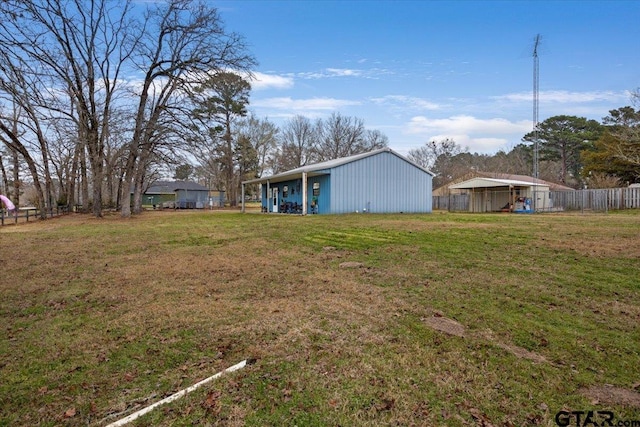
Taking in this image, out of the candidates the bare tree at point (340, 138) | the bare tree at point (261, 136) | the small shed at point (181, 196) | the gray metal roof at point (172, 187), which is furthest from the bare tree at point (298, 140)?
the gray metal roof at point (172, 187)

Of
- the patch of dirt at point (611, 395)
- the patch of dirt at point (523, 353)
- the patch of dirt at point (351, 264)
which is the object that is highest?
the patch of dirt at point (351, 264)

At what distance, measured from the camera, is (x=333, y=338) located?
11.5 feet

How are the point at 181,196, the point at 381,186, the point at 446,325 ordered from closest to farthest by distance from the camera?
1. the point at 446,325
2. the point at 381,186
3. the point at 181,196

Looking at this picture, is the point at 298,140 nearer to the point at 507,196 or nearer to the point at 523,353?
the point at 507,196

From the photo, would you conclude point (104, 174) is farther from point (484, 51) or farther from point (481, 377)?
point (481, 377)

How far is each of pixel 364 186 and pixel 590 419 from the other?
1833 cm

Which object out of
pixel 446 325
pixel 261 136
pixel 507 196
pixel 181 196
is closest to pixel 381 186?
pixel 507 196

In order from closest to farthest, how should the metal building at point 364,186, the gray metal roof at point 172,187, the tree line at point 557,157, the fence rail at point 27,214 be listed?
the fence rail at point 27,214 → the metal building at point 364,186 → the tree line at point 557,157 → the gray metal roof at point 172,187

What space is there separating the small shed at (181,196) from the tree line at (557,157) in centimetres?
2809

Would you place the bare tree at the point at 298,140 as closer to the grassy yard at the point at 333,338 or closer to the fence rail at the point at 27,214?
the fence rail at the point at 27,214

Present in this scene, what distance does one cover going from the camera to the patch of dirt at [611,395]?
2.48 m

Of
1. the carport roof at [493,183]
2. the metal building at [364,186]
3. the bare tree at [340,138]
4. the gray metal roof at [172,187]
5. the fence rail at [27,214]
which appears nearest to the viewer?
the fence rail at [27,214]

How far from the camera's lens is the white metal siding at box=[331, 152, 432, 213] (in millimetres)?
19672

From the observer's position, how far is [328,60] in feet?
57.5
